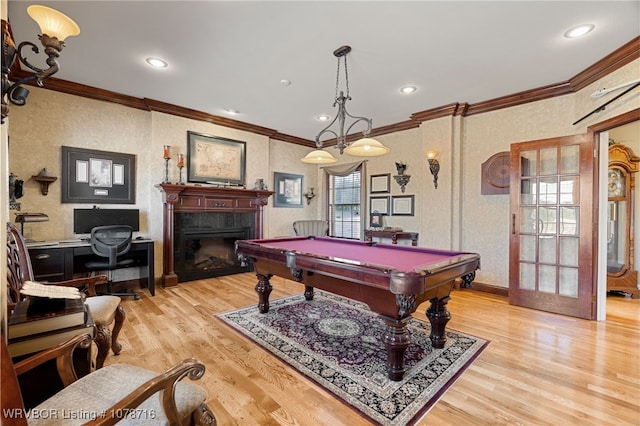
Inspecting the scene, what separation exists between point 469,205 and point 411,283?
323 centimetres

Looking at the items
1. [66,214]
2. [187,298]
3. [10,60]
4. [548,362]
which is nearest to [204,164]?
[66,214]

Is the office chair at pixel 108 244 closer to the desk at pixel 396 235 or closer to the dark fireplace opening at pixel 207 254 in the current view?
the dark fireplace opening at pixel 207 254

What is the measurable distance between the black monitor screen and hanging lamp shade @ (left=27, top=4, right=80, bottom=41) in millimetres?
2851

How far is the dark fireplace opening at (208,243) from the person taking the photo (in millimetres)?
4559

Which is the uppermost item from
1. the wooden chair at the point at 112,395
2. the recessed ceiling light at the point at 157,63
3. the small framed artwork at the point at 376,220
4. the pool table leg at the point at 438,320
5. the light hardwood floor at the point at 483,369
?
the recessed ceiling light at the point at 157,63

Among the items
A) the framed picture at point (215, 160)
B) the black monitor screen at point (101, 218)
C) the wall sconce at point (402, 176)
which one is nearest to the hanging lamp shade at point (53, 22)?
the black monitor screen at point (101, 218)

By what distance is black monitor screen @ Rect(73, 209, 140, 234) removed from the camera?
3.69m

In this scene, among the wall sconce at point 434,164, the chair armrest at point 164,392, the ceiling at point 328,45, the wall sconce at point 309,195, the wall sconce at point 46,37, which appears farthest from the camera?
the wall sconce at point 309,195

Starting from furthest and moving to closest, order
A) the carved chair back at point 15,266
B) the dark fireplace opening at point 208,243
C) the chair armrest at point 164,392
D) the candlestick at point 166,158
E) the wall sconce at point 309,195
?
the wall sconce at point 309,195 → the dark fireplace opening at point 208,243 → the candlestick at point 166,158 → the carved chair back at point 15,266 → the chair armrest at point 164,392

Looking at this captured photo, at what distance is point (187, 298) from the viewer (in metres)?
3.76

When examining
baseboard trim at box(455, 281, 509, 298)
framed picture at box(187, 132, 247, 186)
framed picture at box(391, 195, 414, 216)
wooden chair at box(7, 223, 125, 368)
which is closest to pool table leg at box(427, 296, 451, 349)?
baseboard trim at box(455, 281, 509, 298)

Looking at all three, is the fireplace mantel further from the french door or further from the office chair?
the french door

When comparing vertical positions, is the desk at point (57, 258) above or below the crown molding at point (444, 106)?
below

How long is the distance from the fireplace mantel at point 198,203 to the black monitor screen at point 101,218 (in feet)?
1.31
